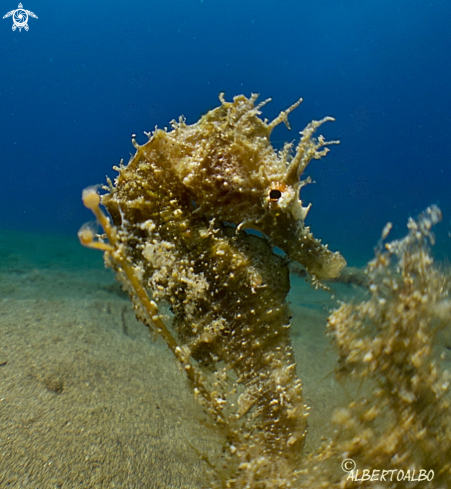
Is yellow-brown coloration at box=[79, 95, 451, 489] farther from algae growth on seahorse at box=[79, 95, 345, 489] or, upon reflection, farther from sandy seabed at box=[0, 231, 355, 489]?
sandy seabed at box=[0, 231, 355, 489]

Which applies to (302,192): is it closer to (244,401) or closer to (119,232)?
(119,232)

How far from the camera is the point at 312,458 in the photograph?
1811 mm

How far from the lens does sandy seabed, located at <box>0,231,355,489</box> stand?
2.29 metres

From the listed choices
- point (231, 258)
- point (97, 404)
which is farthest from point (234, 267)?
point (97, 404)

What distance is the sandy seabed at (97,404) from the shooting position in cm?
229

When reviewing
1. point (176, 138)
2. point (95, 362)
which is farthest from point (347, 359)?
point (95, 362)
